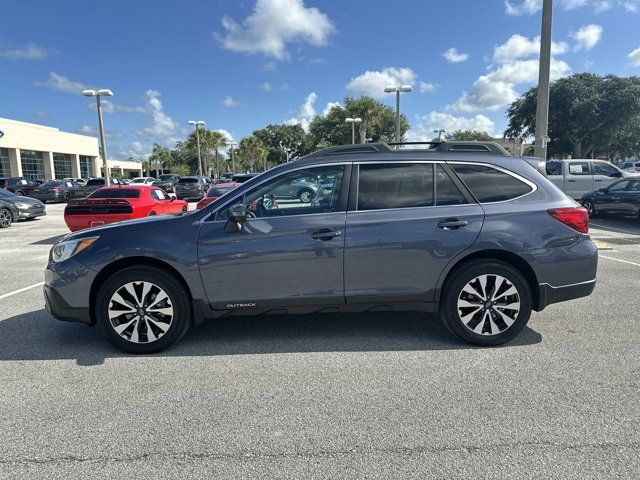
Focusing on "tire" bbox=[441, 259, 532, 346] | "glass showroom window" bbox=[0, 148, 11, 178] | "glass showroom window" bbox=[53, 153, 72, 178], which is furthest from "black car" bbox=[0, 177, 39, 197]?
"tire" bbox=[441, 259, 532, 346]

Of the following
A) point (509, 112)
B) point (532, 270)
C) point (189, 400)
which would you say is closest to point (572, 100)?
point (509, 112)

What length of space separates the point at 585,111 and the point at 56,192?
3990 centimetres

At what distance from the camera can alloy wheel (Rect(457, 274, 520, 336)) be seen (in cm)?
382

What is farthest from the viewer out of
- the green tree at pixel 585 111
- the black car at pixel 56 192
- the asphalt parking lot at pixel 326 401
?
the green tree at pixel 585 111

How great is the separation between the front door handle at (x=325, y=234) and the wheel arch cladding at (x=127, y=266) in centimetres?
122

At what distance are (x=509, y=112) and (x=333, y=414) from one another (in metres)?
45.4

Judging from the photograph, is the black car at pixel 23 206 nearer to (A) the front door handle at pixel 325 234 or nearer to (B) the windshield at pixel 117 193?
(B) the windshield at pixel 117 193

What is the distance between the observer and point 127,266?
12.5 ft

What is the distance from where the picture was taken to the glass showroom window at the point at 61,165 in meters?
52.8

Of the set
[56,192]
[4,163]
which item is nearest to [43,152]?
[4,163]

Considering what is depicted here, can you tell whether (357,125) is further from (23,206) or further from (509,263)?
(509,263)

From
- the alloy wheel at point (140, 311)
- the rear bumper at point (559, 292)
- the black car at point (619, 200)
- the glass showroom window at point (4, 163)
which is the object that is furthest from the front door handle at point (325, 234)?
the glass showroom window at point (4, 163)

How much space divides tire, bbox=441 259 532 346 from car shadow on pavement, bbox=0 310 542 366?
198 millimetres

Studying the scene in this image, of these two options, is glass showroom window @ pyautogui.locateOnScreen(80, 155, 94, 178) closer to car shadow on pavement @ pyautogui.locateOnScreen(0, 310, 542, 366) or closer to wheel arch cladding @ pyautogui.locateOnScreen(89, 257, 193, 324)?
car shadow on pavement @ pyautogui.locateOnScreen(0, 310, 542, 366)
